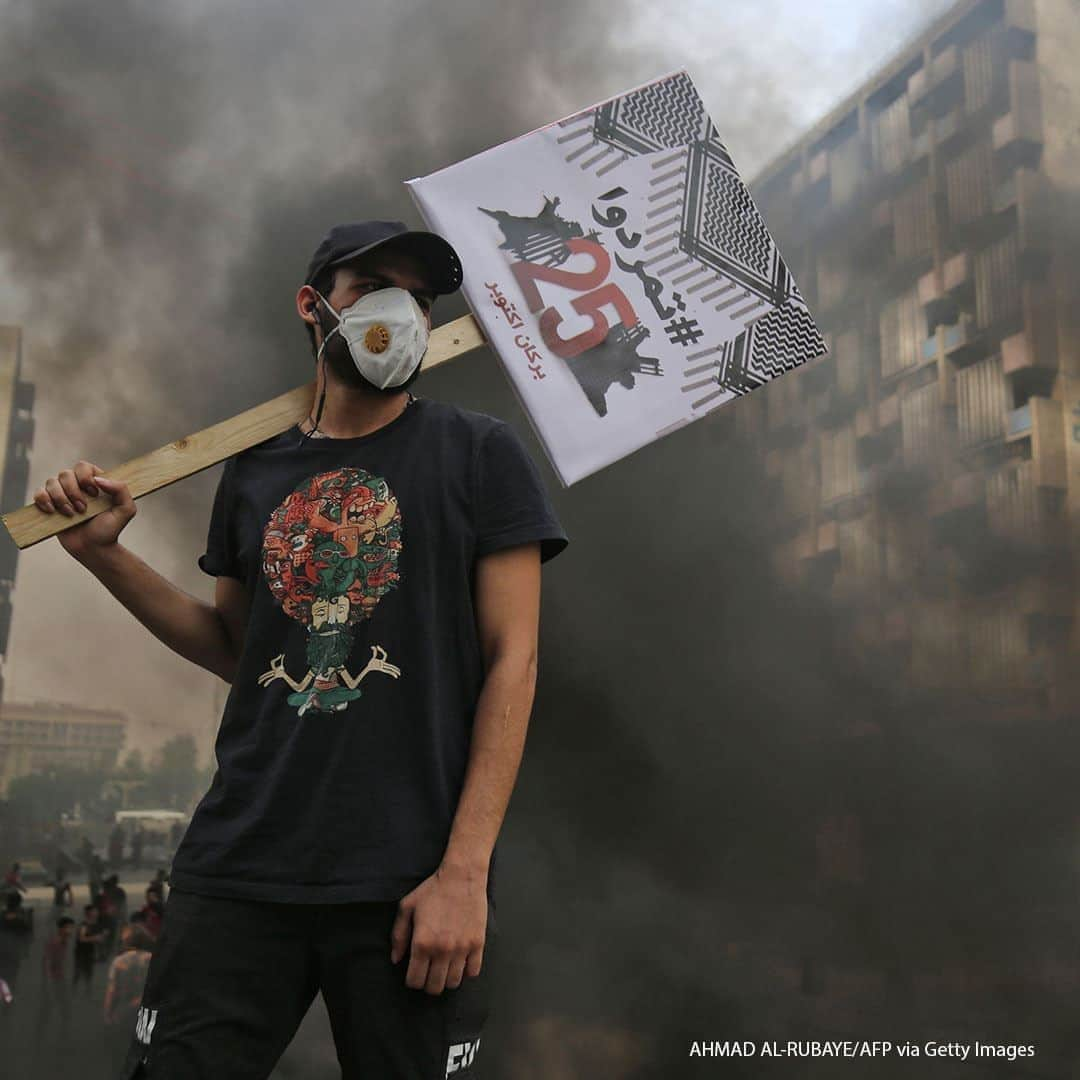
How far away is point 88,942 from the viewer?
5195 millimetres

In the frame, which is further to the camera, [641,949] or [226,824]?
[641,949]

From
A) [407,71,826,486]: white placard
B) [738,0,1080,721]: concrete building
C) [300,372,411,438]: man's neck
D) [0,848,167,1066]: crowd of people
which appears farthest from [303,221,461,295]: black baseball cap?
[738,0,1080,721]: concrete building

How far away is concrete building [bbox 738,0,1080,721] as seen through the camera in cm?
526

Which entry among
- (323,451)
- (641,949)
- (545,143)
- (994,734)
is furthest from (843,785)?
(323,451)

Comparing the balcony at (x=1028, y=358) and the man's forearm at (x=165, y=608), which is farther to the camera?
the balcony at (x=1028, y=358)

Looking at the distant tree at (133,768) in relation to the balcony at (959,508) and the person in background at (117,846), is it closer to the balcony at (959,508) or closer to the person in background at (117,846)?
the person in background at (117,846)

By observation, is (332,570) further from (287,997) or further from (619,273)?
(619,273)

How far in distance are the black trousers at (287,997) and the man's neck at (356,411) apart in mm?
756

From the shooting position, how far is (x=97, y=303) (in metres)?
5.83

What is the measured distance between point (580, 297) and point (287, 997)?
150cm

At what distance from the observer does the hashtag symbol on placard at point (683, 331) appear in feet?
7.97

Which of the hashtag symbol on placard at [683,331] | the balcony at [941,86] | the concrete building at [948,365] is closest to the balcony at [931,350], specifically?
the concrete building at [948,365]

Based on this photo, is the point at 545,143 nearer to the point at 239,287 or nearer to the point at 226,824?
the point at 226,824

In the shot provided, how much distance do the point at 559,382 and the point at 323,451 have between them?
687 mm
